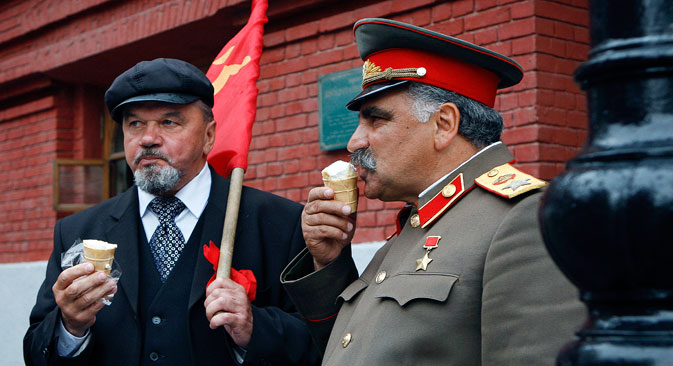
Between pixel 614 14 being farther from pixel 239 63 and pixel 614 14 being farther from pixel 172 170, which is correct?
pixel 239 63

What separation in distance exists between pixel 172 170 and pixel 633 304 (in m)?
2.18

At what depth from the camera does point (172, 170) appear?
2.86 metres

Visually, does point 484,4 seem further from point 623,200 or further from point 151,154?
point 623,200

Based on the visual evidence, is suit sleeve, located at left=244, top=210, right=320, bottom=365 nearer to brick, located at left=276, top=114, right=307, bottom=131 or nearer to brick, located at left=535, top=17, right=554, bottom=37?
brick, located at left=535, top=17, right=554, bottom=37

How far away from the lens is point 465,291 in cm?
183

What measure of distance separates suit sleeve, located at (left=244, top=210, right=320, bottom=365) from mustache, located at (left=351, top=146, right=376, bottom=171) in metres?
0.67

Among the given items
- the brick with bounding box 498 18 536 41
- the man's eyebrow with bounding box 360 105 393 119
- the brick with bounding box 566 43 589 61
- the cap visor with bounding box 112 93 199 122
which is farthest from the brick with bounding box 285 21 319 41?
the man's eyebrow with bounding box 360 105 393 119

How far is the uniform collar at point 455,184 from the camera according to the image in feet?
6.87

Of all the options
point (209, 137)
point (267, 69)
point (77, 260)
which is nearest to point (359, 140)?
point (209, 137)

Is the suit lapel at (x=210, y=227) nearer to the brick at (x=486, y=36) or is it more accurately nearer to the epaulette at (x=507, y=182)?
the epaulette at (x=507, y=182)

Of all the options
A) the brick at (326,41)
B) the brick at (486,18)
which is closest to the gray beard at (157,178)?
the brick at (486,18)

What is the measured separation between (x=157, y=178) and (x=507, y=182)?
1389mm

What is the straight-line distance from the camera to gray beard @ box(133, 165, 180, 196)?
2.84 m

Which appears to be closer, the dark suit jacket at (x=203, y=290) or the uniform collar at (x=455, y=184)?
the uniform collar at (x=455, y=184)
